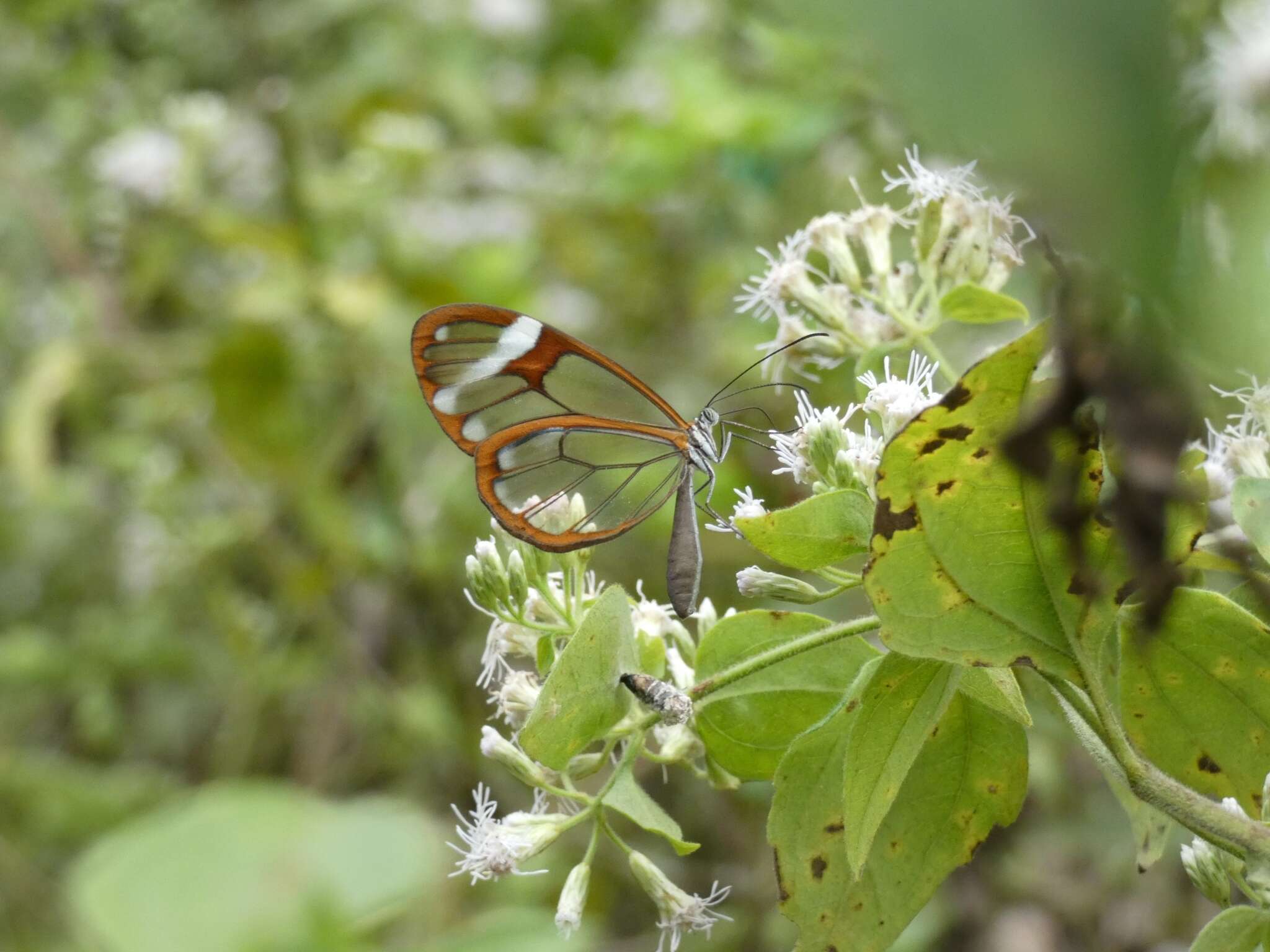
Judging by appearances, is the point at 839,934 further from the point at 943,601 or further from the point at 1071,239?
the point at 1071,239

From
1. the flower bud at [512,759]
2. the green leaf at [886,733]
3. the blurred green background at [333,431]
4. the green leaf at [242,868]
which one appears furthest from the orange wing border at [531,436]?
the green leaf at [242,868]

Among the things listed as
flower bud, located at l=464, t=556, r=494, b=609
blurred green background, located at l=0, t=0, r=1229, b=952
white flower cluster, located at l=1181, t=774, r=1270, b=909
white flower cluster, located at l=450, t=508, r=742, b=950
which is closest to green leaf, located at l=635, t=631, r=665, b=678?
white flower cluster, located at l=450, t=508, r=742, b=950

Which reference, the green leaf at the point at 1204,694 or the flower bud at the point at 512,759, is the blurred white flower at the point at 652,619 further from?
the green leaf at the point at 1204,694

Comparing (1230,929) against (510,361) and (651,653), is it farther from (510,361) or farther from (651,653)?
(510,361)

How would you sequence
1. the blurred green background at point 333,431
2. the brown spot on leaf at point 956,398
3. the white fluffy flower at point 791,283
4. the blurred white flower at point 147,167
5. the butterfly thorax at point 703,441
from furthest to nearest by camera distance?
the blurred white flower at point 147,167, the blurred green background at point 333,431, the butterfly thorax at point 703,441, the white fluffy flower at point 791,283, the brown spot on leaf at point 956,398

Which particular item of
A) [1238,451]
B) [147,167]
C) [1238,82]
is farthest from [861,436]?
[147,167]
